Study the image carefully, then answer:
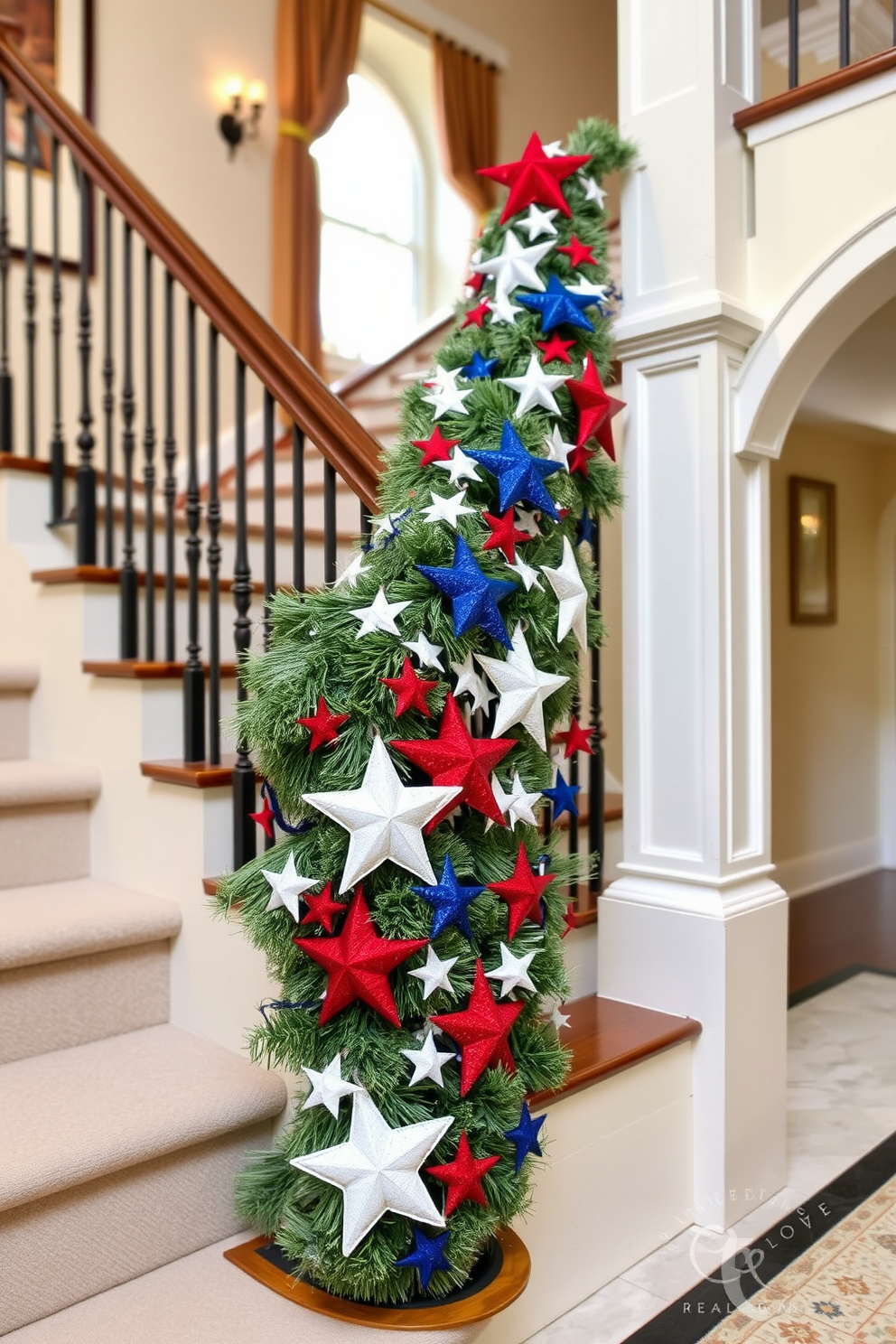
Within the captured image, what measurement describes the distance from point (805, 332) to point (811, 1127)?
169 centimetres

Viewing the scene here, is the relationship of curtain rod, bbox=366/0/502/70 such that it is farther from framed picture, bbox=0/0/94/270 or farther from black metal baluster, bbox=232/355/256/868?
black metal baluster, bbox=232/355/256/868

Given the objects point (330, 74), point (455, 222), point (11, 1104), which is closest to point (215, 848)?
point (11, 1104)

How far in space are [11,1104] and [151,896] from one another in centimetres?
50

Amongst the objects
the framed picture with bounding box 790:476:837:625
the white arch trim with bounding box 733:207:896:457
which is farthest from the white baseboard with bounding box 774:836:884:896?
the white arch trim with bounding box 733:207:896:457

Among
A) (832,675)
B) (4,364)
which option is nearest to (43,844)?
(4,364)

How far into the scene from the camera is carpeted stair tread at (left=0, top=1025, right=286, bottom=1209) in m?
1.42

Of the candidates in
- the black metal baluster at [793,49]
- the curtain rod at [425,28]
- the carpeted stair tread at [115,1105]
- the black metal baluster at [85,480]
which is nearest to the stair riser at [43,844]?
the carpeted stair tread at [115,1105]

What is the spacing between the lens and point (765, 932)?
6.78 feet

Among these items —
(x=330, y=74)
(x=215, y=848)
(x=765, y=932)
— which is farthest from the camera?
(x=330, y=74)

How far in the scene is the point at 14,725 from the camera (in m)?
2.34

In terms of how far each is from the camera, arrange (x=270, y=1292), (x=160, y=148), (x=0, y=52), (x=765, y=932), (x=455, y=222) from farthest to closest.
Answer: (x=455, y=222) < (x=160, y=148) < (x=0, y=52) < (x=765, y=932) < (x=270, y=1292)

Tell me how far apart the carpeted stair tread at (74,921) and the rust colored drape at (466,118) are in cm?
489

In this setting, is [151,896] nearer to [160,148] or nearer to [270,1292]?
[270,1292]

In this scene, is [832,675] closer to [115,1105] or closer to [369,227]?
[369,227]
